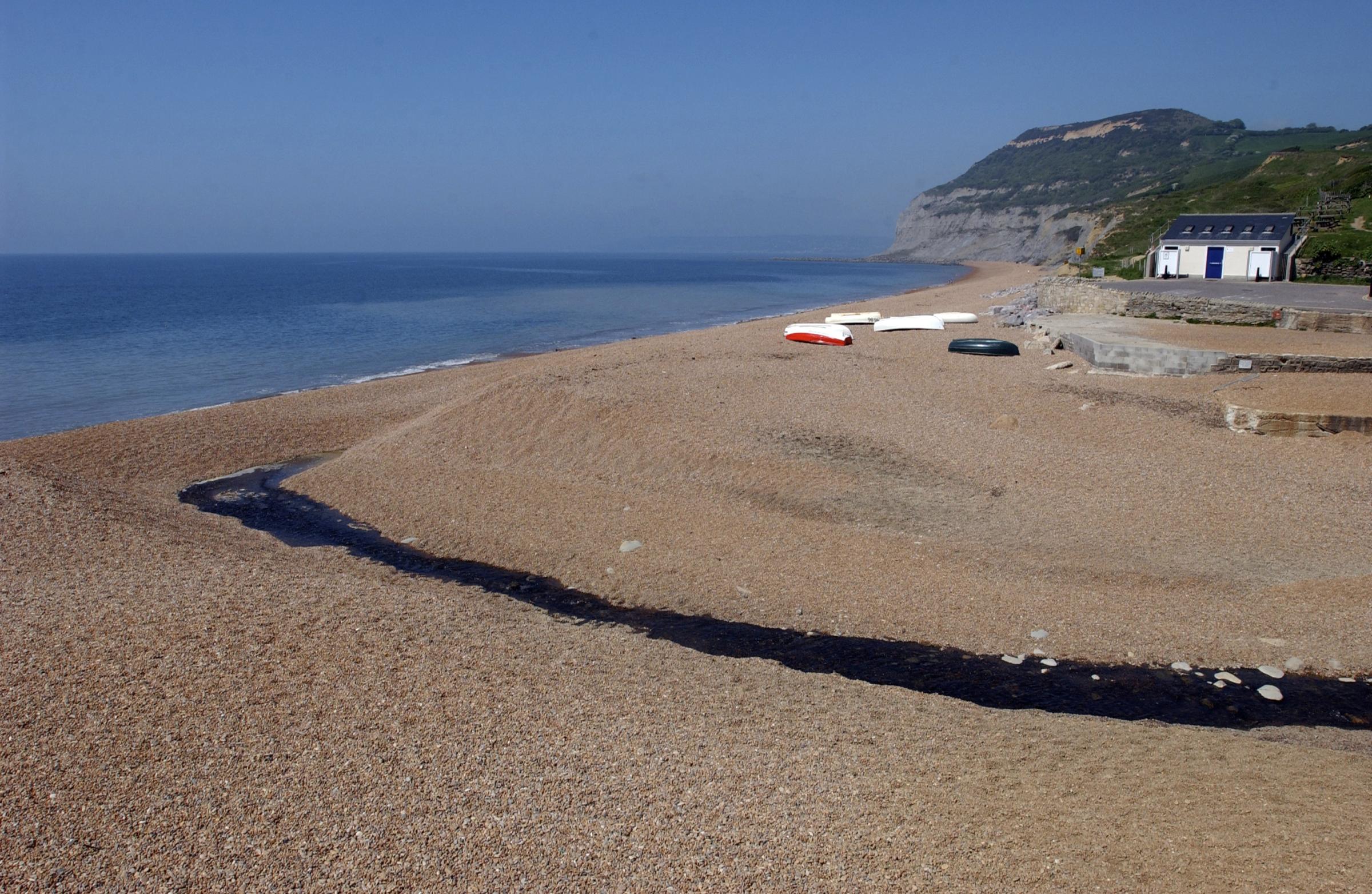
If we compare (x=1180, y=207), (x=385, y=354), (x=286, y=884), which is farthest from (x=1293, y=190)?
(x=286, y=884)

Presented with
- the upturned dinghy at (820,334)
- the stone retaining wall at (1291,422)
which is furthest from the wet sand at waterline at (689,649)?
the upturned dinghy at (820,334)

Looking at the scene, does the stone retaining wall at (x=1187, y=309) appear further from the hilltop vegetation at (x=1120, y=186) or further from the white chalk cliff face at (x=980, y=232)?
the white chalk cliff face at (x=980, y=232)

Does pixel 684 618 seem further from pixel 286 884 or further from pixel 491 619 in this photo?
pixel 286 884

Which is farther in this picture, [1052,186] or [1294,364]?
[1052,186]

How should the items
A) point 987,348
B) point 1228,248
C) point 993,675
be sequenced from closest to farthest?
point 993,675
point 987,348
point 1228,248

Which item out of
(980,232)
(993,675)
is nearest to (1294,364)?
(993,675)

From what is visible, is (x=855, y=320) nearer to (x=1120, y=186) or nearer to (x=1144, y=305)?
(x=1144, y=305)

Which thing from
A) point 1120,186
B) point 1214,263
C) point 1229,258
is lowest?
point 1214,263
